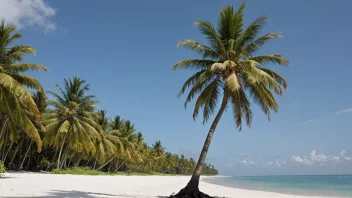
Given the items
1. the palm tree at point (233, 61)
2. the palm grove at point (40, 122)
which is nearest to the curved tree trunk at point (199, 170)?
the palm tree at point (233, 61)

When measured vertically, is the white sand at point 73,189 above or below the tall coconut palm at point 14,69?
below

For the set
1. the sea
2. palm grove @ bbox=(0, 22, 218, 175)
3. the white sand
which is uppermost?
palm grove @ bbox=(0, 22, 218, 175)

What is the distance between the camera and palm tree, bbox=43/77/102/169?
31047mm

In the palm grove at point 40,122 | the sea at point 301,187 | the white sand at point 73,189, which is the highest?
the palm grove at point 40,122

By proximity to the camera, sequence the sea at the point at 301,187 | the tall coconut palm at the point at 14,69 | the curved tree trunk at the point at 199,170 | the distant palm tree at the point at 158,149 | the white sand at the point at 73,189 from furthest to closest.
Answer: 1. the distant palm tree at the point at 158,149
2. the sea at the point at 301,187
3. the tall coconut palm at the point at 14,69
4. the curved tree trunk at the point at 199,170
5. the white sand at the point at 73,189

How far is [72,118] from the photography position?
31.8m

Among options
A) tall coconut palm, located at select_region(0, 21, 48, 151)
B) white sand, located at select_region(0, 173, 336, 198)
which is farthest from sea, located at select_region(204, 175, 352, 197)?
tall coconut palm, located at select_region(0, 21, 48, 151)

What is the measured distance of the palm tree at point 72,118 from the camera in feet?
102

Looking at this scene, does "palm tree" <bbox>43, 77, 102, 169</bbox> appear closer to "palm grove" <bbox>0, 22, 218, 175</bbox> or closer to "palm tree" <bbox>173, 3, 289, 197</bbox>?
"palm grove" <bbox>0, 22, 218, 175</bbox>

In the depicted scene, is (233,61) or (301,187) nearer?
(233,61)

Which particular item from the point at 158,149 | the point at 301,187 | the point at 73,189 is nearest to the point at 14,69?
the point at 73,189

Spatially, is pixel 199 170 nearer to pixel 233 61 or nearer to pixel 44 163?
pixel 233 61

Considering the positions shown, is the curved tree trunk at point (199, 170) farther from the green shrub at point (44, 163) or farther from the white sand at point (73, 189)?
the green shrub at point (44, 163)

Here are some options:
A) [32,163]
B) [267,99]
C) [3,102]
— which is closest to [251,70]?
[267,99]
